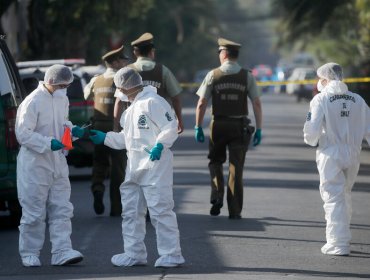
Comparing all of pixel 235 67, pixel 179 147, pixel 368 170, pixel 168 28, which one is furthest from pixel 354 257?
pixel 168 28

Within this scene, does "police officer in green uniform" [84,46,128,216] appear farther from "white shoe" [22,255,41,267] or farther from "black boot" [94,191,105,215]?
"white shoe" [22,255,41,267]

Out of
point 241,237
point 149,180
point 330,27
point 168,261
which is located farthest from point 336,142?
point 330,27

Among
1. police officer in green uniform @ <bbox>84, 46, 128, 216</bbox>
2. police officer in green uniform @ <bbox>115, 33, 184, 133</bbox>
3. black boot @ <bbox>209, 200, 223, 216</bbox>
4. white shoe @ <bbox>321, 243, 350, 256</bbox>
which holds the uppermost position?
police officer in green uniform @ <bbox>115, 33, 184, 133</bbox>

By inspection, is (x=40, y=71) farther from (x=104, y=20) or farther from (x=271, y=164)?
(x=104, y=20)

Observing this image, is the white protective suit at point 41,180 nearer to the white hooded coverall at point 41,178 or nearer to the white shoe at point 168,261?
the white hooded coverall at point 41,178

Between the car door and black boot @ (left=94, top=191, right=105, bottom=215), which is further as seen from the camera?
black boot @ (left=94, top=191, right=105, bottom=215)

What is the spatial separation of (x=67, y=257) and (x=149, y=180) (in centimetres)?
95

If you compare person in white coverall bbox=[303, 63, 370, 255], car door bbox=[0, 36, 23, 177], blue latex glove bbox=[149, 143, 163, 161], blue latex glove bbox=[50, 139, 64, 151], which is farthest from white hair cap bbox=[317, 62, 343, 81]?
car door bbox=[0, 36, 23, 177]

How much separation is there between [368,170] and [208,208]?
708cm

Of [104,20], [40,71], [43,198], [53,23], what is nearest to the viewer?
[43,198]

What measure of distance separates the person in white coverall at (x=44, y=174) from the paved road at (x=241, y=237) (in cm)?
21

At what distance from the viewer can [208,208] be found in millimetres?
15266

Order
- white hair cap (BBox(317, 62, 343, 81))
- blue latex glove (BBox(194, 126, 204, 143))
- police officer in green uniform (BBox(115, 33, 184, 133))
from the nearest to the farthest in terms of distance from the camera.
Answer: white hair cap (BBox(317, 62, 343, 81)) → police officer in green uniform (BBox(115, 33, 184, 133)) → blue latex glove (BBox(194, 126, 204, 143))

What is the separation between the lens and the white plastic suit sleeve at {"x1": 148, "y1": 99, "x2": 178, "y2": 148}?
34.1 ft
